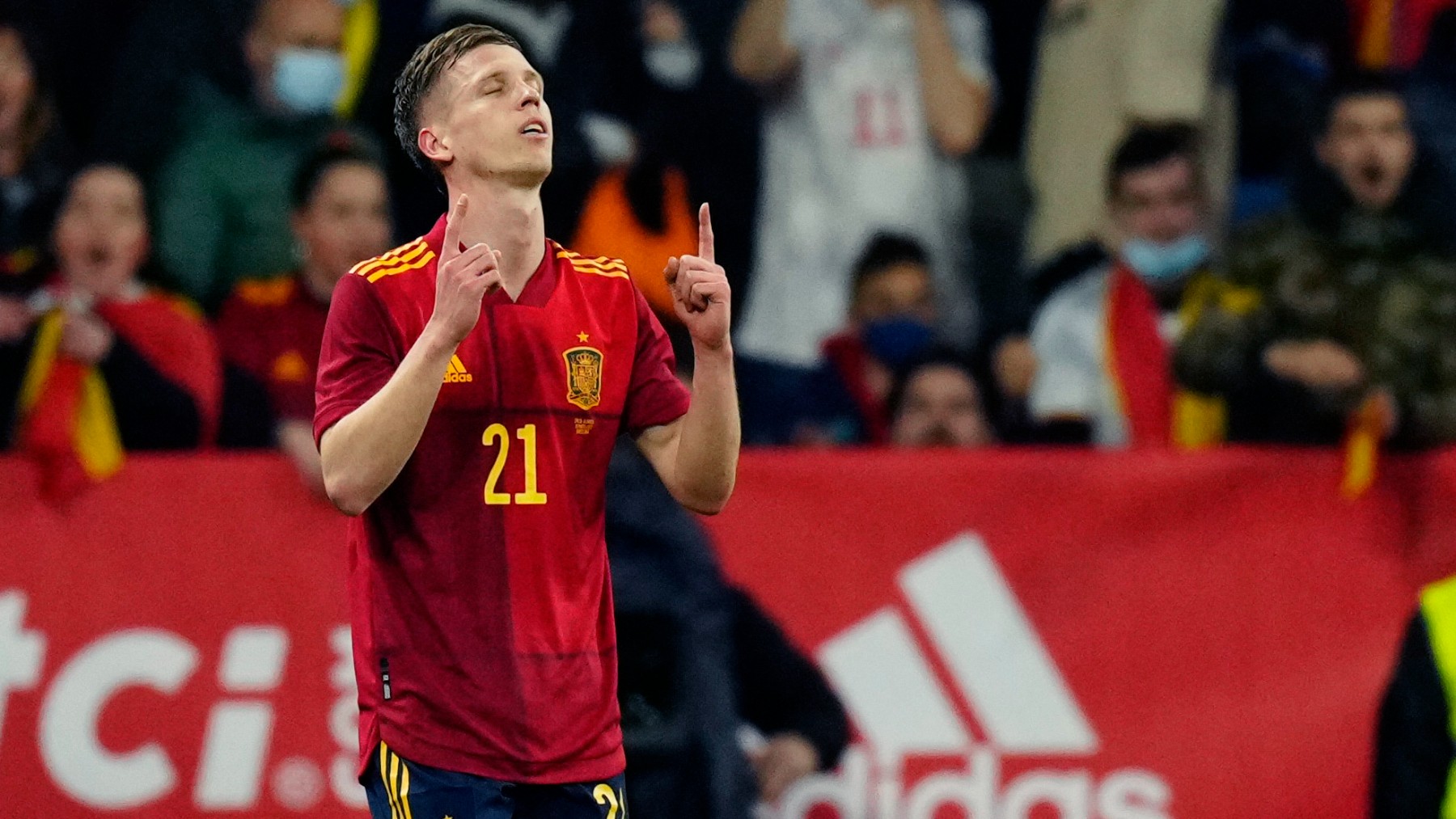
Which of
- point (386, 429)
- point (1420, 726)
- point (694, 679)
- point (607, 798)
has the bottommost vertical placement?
point (1420, 726)

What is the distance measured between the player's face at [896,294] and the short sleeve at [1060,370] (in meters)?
0.40

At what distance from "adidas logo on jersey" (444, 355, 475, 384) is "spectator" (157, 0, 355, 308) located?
140 inches

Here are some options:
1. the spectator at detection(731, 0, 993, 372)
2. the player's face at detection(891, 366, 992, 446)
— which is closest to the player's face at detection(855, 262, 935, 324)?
the spectator at detection(731, 0, 993, 372)

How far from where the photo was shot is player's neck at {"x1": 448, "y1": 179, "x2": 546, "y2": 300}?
11.8 ft

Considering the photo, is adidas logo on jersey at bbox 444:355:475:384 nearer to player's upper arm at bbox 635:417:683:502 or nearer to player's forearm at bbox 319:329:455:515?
player's forearm at bbox 319:329:455:515

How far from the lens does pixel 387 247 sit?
689cm

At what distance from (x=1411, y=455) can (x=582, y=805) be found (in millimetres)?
3686

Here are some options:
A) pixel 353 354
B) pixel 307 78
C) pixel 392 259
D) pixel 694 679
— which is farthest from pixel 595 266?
pixel 307 78

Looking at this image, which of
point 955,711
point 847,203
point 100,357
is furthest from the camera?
point 847,203

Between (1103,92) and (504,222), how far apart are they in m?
4.58

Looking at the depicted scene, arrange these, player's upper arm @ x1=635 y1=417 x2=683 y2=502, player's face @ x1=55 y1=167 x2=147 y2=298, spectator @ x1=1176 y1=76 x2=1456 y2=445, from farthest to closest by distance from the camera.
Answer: player's face @ x1=55 y1=167 x2=147 y2=298, spectator @ x1=1176 y1=76 x2=1456 y2=445, player's upper arm @ x1=635 y1=417 x2=683 y2=502

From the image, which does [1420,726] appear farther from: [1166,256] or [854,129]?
[854,129]

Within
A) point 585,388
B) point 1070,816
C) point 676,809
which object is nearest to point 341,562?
point 676,809

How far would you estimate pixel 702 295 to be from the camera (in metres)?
3.53
